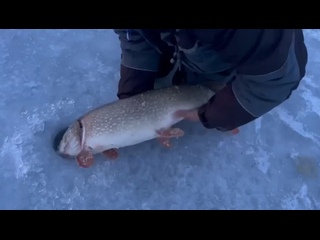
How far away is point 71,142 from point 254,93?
2.98ft

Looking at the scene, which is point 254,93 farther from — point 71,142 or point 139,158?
point 71,142

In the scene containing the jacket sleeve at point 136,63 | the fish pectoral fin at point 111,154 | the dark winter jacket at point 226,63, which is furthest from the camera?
the fish pectoral fin at point 111,154

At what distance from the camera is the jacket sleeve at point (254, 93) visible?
1296 mm

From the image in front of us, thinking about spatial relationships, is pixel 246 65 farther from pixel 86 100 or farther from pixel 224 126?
pixel 86 100

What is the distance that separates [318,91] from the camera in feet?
6.59

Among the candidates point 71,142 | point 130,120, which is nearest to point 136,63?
point 130,120

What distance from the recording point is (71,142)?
171 cm

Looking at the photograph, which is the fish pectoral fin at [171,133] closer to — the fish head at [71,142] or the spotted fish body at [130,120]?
the spotted fish body at [130,120]

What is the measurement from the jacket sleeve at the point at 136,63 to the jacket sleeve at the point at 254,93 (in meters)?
0.33

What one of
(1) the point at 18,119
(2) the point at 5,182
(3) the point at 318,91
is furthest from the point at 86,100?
(3) the point at 318,91

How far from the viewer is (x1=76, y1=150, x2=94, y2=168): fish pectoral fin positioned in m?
1.69

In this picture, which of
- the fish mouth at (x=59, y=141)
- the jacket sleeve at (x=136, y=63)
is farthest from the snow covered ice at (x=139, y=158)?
the jacket sleeve at (x=136, y=63)

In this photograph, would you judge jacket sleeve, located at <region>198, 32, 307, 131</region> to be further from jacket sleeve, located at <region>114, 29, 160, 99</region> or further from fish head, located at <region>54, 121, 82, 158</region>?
fish head, located at <region>54, 121, 82, 158</region>

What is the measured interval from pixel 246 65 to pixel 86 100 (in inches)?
39.7
